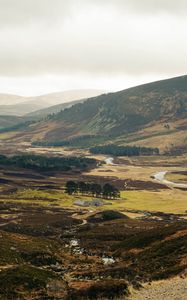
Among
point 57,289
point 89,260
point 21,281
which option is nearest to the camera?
point 57,289

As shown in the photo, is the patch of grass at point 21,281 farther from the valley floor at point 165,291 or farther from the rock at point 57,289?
the valley floor at point 165,291

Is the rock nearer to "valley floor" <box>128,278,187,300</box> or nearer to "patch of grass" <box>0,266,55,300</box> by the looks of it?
"patch of grass" <box>0,266,55,300</box>

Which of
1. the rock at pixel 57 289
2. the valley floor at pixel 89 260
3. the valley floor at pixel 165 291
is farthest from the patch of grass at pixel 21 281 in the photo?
the valley floor at pixel 165 291

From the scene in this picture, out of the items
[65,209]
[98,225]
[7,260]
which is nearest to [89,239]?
[98,225]

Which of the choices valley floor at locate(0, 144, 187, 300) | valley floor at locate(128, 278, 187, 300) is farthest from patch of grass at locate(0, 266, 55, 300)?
valley floor at locate(128, 278, 187, 300)

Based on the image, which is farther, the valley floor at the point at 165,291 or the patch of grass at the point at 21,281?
the patch of grass at the point at 21,281

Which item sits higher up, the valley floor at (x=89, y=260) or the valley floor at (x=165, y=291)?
the valley floor at (x=165, y=291)

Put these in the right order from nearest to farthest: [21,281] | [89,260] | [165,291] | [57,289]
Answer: [165,291]
[57,289]
[21,281]
[89,260]

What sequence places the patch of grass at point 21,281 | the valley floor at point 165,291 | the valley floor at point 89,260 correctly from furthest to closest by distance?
the patch of grass at point 21,281 < the valley floor at point 89,260 < the valley floor at point 165,291

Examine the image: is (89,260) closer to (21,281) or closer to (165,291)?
(21,281)

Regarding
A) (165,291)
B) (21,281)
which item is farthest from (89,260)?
(165,291)

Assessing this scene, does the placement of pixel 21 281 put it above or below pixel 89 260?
above

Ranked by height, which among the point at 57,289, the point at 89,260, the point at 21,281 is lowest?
the point at 89,260

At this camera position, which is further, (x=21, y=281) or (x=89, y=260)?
(x=89, y=260)
